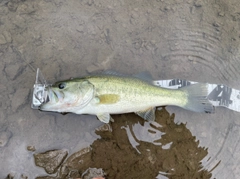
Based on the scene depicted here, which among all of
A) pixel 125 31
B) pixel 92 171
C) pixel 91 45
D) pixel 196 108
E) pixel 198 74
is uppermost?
pixel 125 31

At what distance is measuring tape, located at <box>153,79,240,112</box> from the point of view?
4406mm

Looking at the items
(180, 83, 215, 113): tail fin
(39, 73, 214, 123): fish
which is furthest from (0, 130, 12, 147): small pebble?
(180, 83, 215, 113): tail fin

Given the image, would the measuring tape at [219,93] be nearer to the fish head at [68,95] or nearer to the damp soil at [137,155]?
the damp soil at [137,155]

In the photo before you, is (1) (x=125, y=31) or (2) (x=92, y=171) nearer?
(2) (x=92, y=171)

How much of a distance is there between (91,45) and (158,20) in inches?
51.4

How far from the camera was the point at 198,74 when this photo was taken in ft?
15.2

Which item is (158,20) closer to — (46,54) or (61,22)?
(61,22)

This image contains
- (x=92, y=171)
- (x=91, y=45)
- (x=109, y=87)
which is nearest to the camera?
(x=109, y=87)

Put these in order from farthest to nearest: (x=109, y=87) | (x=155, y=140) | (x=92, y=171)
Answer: (x=155, y=140) < (x=92, y=171) < (x=109, y=87)

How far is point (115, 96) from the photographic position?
12.3ft

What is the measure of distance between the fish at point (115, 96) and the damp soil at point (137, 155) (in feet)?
1.06

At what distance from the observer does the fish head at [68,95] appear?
11.8 ft

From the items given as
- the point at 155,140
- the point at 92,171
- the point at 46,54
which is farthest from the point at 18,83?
the point at 155,140

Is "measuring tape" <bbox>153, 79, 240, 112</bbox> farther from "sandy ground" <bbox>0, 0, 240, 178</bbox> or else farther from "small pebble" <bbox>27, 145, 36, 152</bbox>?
"small pebble" <bbox>27, 145, 36, 152</bbox>
